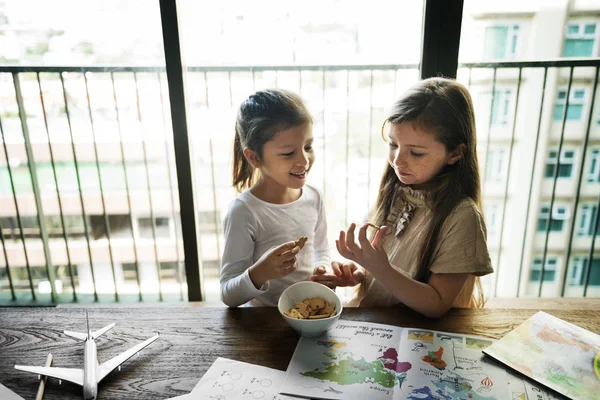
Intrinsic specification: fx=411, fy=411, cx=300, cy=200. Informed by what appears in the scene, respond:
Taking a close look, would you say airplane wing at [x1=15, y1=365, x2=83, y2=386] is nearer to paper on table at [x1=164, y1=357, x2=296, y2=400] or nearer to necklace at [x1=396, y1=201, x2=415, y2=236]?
paper on table at [x1=164, y1=357, x2=296, y2=400]

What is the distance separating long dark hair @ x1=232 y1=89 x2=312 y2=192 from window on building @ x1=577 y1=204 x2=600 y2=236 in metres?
2.21

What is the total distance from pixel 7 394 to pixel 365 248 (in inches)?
32.6

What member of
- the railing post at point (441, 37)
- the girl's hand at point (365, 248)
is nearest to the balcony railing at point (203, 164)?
the railing post at point (441, 37)

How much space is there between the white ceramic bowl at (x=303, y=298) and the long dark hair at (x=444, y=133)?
0.31 m

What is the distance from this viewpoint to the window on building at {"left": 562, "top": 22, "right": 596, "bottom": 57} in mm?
1999

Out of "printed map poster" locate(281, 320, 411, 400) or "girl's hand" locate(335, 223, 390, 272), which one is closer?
"printed map poster" locate(281, 320, 411, 400)

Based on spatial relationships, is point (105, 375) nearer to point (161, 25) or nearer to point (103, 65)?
point (161, 25)

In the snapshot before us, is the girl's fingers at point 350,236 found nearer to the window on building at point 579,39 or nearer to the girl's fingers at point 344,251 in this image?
the girl's fingers at point 344,251

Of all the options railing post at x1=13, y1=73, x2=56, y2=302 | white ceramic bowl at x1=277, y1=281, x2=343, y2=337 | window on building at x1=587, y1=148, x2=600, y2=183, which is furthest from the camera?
window on building at x1=587, y1=148, x2=600, y2=183

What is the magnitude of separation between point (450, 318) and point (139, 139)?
6.84 ft

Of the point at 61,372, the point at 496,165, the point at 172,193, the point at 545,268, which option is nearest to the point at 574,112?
the point at 496,165

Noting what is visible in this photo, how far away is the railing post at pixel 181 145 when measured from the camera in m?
1.53

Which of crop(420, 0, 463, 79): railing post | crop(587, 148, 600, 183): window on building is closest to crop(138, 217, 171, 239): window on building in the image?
crop(420, 0, 463, 79): railing post

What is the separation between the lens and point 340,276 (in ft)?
4.23
